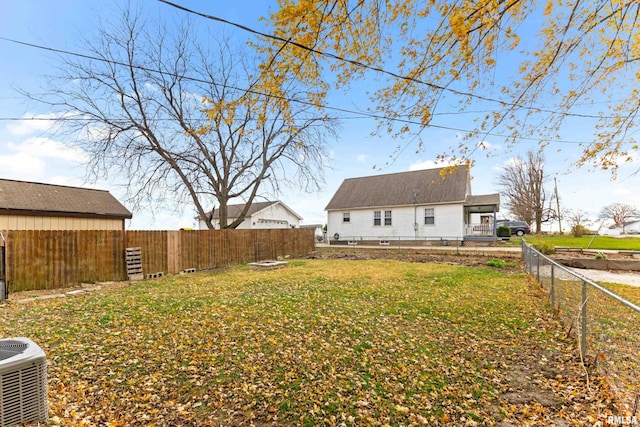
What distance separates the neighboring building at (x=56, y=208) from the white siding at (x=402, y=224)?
15.8 metres

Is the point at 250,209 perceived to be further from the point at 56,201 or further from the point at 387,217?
the point at 56,201

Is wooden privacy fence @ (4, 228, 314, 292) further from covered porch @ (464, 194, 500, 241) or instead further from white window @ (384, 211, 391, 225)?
covered porch @ (464, 194, 500, 241)

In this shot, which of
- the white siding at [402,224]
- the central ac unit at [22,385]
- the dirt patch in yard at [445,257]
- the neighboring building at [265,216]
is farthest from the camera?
the neighboring building at [265,216]

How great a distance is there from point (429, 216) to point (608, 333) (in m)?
19.6

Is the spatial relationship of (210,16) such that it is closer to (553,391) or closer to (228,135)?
(553,391)

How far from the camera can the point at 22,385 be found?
248cm

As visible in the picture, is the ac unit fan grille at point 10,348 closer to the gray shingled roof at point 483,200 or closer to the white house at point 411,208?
the white house at point 411,208

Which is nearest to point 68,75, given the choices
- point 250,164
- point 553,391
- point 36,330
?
point 250,164

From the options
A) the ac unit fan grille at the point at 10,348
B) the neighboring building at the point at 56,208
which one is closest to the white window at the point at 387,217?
the neighboring building at the point at 56,208

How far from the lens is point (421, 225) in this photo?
22797 millimetres

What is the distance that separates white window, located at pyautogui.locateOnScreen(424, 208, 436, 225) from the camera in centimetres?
2234

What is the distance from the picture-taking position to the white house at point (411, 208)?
70.9ft

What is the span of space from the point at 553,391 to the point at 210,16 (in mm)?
5930

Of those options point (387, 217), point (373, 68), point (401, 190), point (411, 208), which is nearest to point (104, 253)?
point (373, 68)
